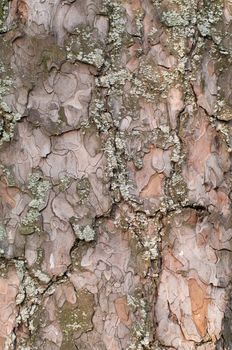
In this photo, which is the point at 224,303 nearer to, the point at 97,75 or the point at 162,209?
the point at 162,209

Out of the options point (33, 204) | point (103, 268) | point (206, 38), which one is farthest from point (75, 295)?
point (206, 38)

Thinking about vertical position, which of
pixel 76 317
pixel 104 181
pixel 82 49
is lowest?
pixel 76 317

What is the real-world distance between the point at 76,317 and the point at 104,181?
0.26 meters

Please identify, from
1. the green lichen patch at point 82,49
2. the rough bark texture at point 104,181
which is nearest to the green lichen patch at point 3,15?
the rough bark texture at point 104,181

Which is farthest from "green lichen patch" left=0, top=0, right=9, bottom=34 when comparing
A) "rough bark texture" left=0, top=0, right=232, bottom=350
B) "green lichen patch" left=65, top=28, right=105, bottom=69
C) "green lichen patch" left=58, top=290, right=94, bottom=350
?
"green lichen patch" left=58, top=290, right=94, bottom=350

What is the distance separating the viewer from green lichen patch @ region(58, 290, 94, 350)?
1.34 m

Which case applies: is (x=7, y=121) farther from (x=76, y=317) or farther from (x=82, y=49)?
(x=76, y=317)

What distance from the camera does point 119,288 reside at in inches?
53.4

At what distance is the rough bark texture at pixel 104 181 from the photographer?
135 cm

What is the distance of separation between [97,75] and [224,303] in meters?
0.51

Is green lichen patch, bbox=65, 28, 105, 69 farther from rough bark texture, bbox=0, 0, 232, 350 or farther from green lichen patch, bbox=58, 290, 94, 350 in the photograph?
green lichen patch, bbox=58, 290, 94, 350

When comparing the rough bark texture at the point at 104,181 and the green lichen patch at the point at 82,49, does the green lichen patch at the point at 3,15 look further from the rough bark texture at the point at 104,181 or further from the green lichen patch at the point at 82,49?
the green lichen patch at the point at 82,49

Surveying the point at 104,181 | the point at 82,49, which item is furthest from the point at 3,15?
the point at 104,181

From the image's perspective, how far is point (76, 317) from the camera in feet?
4.42
